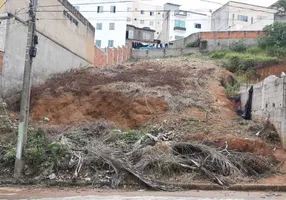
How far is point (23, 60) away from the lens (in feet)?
58.7

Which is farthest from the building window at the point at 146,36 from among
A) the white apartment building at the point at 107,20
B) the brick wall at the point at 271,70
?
the brick wall at the point at 271,70

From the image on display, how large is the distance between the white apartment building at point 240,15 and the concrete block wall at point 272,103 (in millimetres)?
29968

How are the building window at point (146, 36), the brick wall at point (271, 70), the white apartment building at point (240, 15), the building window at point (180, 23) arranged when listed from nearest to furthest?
the brick wall at point (271, 70) → the white apartment building at point (240, 15) → the building window at point (146, 36) → the building window at point (180, 23)

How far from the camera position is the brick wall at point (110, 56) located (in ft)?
102

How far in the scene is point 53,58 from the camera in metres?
21.5

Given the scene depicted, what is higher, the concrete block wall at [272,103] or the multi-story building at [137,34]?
the multi-story building at [137,34]

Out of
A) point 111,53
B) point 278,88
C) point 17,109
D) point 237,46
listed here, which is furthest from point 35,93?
point 237,46

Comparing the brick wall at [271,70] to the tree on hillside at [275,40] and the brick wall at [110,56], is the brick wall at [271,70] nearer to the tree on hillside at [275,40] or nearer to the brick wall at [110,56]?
the tree on hillside at [275,40]

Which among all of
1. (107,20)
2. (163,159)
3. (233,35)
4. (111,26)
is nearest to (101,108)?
(163,159)

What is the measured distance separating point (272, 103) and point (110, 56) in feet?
72.4

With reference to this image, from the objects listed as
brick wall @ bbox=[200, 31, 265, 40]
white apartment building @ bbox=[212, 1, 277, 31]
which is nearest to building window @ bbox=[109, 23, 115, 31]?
white apartment building @ bbox=[212, 1, 277, 31]

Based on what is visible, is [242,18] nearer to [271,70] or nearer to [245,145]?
[271,70]

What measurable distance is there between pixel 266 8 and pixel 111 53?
74.6 feet

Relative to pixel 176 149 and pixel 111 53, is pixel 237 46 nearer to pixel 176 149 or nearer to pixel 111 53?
pixel 111 53
